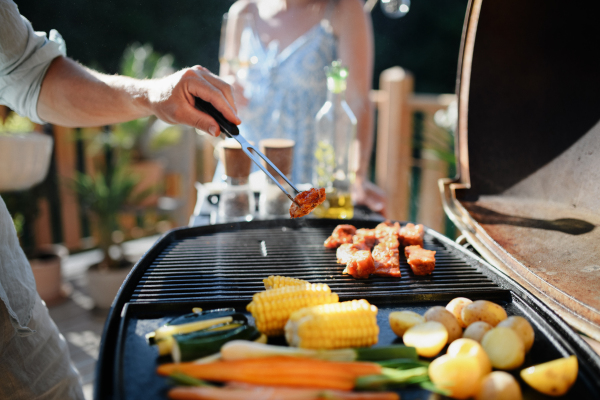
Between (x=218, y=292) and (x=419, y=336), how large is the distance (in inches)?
27.4

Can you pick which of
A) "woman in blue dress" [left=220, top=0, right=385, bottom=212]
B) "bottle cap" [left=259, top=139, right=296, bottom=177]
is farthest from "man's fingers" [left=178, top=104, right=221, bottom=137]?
"woman in blue dress" [left=220, top=0, right=385, bottom=212]

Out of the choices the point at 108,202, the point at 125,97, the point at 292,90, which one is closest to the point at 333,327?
the point at 125,97

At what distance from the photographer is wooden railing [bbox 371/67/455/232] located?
533cm

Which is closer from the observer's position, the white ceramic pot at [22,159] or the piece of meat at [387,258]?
the piece of meat at [387,258]

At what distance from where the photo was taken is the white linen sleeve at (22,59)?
175 cm

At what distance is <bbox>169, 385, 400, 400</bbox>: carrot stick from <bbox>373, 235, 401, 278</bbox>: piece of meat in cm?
71

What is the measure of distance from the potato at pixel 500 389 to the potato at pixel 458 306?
1.16 feet

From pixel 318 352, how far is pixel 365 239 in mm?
906

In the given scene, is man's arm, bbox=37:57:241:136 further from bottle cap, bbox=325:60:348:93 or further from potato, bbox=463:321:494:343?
potato, bbox=463:321:494:343

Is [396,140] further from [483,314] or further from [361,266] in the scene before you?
[483,314]

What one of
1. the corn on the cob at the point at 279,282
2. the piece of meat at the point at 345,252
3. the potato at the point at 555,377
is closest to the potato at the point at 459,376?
the potato at the point at 555,377

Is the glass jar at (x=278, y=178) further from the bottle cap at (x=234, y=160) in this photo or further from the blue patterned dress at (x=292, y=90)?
the blue patterned dress at (x=292, y=90)

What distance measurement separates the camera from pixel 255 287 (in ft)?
5.08

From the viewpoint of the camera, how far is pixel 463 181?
2.22 metres
